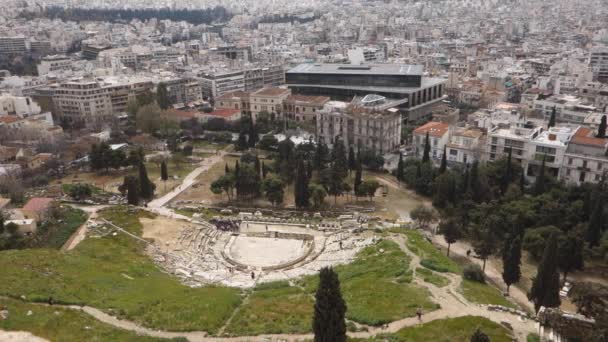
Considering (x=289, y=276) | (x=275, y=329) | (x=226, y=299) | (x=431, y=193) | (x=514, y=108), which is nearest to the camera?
(x=275, y=329)

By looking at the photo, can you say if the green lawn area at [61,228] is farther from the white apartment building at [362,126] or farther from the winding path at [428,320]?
the white apartment building at [362,126]

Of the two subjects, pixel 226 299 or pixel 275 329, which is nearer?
pixel 275 329

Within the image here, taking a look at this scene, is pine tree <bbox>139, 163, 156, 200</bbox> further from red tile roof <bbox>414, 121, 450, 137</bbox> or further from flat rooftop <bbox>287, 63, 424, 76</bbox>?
flat rooftop <bbox>287, 63, 424, 76</bbox>

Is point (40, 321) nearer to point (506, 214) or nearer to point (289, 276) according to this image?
point (289, 276)

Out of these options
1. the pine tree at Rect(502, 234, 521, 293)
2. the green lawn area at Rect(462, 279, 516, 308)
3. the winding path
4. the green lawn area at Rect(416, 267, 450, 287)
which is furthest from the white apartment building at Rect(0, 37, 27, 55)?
the pine tree at Rect(502, 234, 521, 293)

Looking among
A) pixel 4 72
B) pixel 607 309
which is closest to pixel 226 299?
pixel 607 309

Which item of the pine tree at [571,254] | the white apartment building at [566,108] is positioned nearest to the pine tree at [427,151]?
the pine tree at [571,254]
